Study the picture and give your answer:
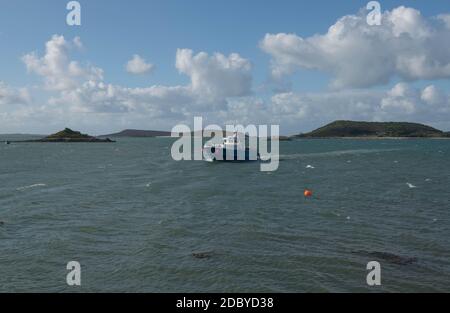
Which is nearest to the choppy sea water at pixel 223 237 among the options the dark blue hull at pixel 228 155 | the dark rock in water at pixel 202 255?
the dark rock in water at pixel 202 255

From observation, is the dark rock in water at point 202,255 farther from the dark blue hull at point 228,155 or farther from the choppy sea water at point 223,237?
the dark blue hull at point 228,155

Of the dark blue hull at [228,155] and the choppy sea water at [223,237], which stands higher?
the dark blue hull at [228,155]

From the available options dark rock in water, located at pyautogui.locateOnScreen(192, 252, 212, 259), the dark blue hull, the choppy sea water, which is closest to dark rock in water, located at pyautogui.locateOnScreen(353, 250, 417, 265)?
the choppy sea water

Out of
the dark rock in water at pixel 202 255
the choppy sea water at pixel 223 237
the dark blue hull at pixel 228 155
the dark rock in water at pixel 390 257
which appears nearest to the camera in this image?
the choppy sea water at pixel 223 237

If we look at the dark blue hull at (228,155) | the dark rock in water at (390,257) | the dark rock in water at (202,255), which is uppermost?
the dark blue hull at (228,155)

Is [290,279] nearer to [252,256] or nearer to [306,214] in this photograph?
[252,256]

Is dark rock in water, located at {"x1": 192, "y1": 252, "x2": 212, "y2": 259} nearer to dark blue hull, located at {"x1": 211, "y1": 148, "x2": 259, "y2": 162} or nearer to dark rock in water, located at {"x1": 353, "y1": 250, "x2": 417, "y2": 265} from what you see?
dark rock in water, located at {"x1": 353, "y1": 250, "x2": 417, "y2": 265}

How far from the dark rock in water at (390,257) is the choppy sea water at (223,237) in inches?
10.9

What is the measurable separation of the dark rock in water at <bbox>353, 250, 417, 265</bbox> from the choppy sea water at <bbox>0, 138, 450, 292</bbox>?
0.28m

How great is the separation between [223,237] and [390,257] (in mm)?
10187

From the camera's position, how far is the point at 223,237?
28.1 m

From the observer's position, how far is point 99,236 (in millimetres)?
28516

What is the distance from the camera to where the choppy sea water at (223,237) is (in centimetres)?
2055
